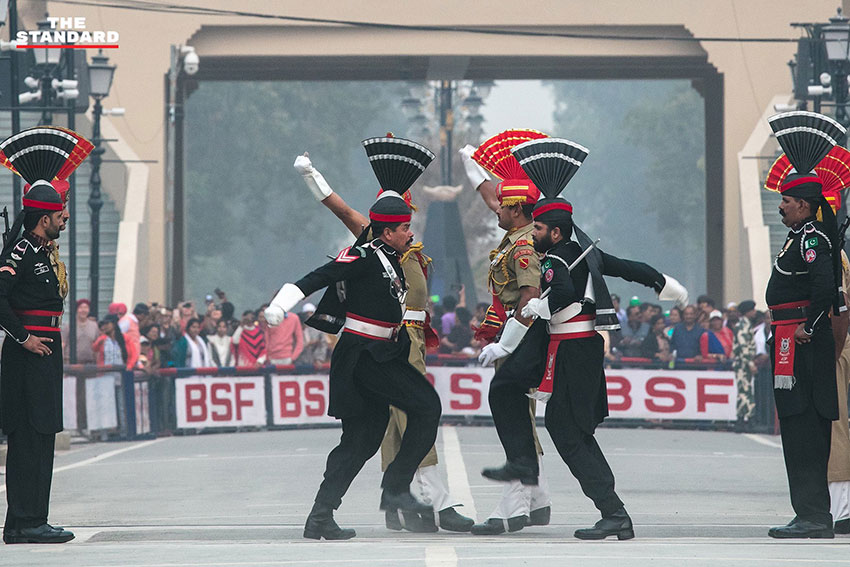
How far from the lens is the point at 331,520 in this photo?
10.5 metres

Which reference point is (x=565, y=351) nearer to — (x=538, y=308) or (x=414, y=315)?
(x=538, y=308)

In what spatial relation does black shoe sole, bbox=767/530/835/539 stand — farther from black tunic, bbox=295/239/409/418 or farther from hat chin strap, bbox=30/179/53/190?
hat chin strap, bbox=30/179/53/190

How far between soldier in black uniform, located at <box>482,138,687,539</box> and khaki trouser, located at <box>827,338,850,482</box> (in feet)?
3.74

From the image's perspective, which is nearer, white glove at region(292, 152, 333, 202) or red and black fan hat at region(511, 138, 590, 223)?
red and black fan hat at region(511, 138, 590, 223)

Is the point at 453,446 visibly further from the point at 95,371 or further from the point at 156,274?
the point at 156,274

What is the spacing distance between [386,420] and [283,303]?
47.0 inches

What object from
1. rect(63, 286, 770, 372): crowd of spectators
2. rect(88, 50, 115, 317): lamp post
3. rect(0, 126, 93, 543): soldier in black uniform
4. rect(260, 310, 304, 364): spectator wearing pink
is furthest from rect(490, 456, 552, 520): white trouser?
rect(88, 50, 115, 317): lamp post

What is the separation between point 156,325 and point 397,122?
112 metres

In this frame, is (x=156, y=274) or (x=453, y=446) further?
(x=156, y=274)

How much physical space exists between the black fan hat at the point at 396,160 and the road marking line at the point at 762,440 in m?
10.2

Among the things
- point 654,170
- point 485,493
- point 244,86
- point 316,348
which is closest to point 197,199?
point 244,86

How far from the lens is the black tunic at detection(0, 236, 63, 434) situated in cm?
1038

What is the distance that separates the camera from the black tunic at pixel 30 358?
10.4 m

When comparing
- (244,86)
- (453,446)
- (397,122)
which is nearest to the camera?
(453,446)
